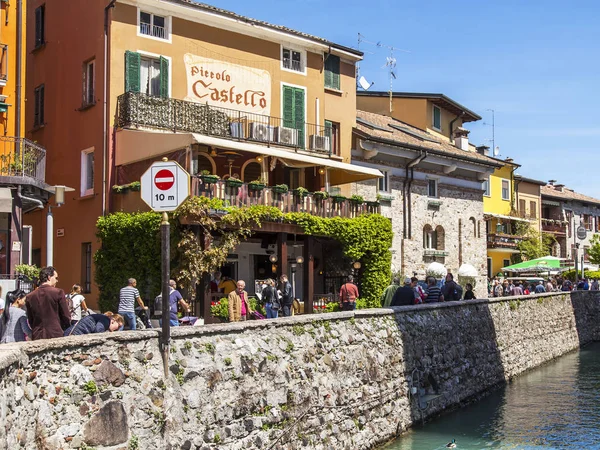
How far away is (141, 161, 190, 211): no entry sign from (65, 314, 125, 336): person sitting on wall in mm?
1883

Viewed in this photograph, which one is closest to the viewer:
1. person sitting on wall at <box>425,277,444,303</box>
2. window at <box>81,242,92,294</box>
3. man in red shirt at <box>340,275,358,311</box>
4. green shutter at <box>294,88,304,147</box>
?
man in red shirt at <box>340,275,358,311</box>

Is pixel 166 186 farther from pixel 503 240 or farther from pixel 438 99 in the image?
pixel 503 240

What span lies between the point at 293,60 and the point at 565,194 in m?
40.2

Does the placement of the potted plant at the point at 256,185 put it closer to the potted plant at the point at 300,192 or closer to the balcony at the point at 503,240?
the potted plant at the point at 300,192

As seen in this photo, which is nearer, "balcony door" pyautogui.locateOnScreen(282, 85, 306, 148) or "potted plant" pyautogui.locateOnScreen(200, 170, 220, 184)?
"potted plant" pyautogui.locateOnScreen(200, 170, 220, 184)

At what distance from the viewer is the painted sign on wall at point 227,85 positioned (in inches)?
1067

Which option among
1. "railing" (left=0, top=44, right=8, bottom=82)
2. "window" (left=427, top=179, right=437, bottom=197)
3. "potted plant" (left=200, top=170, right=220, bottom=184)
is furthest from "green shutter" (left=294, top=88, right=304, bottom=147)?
"railing" (left=0, top=44, right=8, bottom=82)

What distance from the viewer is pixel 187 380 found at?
33.1 feet

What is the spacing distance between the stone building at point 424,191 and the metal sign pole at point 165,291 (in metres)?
23.8

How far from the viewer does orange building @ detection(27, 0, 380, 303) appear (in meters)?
25.2

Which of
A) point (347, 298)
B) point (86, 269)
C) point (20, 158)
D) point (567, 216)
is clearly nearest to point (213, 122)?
point (86, 269)

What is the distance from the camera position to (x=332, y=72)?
3238 cm

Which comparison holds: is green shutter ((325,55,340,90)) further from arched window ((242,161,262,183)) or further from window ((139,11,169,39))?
window ((139,11,169,39))

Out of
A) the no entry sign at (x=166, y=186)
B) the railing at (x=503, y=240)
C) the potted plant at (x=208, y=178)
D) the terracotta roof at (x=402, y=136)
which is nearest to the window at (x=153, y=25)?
the potted plant at (x=208, y=178)
